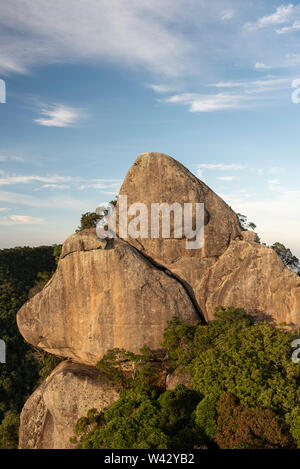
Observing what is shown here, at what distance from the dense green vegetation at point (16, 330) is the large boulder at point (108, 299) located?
8.21 m

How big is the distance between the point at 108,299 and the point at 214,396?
8949 mm

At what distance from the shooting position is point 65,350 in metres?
26.5

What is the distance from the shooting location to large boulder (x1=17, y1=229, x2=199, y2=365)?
2386 cm

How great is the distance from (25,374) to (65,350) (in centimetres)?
2431

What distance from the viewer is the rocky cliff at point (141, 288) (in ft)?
78.1

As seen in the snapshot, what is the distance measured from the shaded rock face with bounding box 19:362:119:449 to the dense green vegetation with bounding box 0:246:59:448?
774 cm

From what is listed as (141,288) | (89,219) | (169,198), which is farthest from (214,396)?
(89,219)

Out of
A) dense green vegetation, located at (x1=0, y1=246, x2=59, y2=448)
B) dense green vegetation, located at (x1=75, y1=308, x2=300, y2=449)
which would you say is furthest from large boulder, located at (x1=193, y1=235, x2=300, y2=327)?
dense green vegetation, located at (x1=0, y1=246, x2=59, y2=448)

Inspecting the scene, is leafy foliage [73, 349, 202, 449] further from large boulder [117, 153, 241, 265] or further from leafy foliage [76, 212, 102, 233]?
leafy foliage [76, 212, 102, 233]

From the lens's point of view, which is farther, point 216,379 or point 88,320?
point 88,320

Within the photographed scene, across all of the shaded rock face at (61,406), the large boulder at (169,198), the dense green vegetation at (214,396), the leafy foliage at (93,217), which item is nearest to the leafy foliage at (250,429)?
the dense green vegetation at (214,396)

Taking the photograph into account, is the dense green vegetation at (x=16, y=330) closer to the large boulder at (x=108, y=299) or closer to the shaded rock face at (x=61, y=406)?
the shaded rock face at (x=61, y=406)
